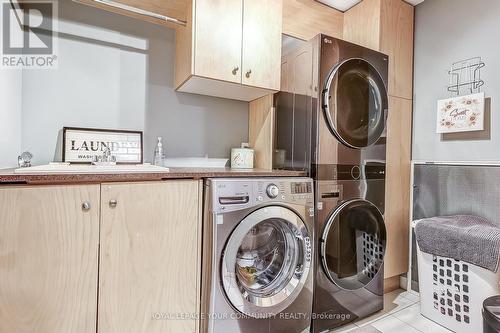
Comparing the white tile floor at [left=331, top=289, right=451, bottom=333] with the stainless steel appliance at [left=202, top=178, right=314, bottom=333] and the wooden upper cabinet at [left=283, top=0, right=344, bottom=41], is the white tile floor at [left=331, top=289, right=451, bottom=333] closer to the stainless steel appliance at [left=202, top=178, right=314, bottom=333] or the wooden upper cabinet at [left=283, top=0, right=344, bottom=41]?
the stainless steel appliance at [left=202, top=178, right=314, bottom=333]

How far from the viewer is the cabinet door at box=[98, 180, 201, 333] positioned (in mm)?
1088

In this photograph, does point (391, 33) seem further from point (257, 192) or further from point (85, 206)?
→ point (85, 206)

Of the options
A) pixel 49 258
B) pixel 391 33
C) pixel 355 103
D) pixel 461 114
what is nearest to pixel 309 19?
pixel 391 33

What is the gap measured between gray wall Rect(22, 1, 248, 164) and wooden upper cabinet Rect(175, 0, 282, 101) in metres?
0.15

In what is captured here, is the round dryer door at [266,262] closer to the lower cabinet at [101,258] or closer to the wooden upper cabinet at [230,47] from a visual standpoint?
the lower cabinet at [101,258]

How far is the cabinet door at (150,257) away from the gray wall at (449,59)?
1.91 m

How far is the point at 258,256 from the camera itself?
1.50 m

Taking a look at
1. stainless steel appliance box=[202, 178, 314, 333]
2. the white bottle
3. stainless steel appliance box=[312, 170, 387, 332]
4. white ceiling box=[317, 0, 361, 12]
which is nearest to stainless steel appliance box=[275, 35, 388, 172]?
stainless steel appliance box=[312, 170, 387, 332]

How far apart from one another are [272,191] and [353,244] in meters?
0.76

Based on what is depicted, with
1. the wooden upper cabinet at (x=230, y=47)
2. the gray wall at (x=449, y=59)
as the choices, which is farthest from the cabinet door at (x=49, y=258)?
the gray wall at (x=449, y=59)

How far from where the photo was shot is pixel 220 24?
5.02 ft

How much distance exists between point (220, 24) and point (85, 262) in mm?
1447

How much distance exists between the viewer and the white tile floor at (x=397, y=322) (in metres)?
1.61

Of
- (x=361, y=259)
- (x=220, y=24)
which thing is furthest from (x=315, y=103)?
(x=361, y=259)
